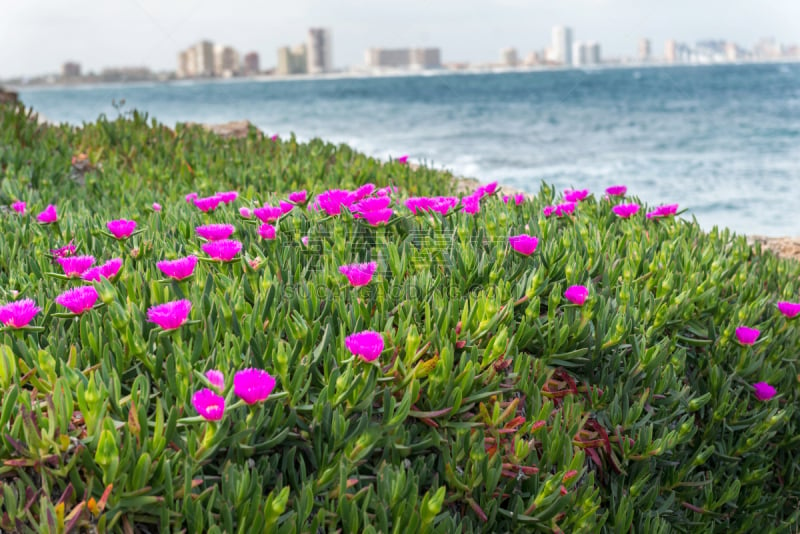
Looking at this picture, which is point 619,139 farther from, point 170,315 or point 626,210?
point 170,315

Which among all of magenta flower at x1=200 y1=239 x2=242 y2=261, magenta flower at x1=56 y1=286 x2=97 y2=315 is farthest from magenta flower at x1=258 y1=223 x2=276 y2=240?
magenta flower at x1=56 y1=286 x2=97 y2=315

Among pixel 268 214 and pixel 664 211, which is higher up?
pixel 268 214

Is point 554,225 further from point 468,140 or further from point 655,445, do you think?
point 468,140

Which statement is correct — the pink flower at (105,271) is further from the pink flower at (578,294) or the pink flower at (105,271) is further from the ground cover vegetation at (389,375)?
the pink flower at (578,294)

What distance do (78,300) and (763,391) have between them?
Answer: 2.50m

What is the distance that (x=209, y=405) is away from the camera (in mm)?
1646

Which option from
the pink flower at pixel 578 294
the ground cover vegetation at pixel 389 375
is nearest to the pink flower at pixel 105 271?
the ground cover vegetation at pixel 389 375

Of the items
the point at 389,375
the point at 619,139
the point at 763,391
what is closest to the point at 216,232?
the point at 389,375

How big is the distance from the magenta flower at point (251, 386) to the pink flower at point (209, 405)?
0.16 ft

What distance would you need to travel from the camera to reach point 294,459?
1.95m

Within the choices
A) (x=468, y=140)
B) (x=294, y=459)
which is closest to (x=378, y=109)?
(x=468, y=140)

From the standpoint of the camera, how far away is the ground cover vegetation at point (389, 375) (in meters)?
1.74

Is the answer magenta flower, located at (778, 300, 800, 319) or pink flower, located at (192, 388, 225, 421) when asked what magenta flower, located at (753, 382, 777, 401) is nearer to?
magenta flower, located at (778, 300, 800, 319)

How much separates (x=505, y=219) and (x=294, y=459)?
167cm
